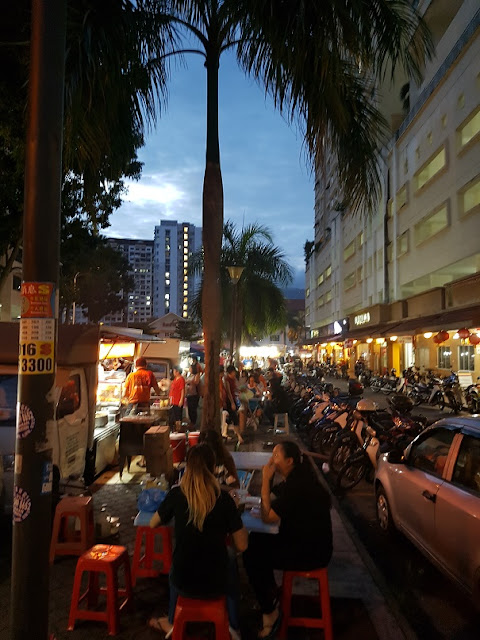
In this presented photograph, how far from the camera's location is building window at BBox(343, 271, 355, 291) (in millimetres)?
43438

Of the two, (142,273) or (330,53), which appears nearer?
(330,53)

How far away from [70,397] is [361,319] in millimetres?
30863

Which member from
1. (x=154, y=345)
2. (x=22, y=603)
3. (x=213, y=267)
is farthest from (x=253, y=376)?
(x=22, y=603)

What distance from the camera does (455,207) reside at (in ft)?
69.1

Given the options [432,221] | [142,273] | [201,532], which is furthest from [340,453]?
[142,273]

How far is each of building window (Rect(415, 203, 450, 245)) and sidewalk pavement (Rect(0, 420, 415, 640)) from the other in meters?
21.4

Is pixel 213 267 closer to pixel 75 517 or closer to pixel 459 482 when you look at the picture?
pixel 75 517

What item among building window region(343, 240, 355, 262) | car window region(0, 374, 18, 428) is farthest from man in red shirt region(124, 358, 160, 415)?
building window region(343, 240, 355, 262)

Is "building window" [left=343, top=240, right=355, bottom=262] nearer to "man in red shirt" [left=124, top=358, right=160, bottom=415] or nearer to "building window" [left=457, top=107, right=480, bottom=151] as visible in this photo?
"building window" [left=457, top=107, right=480, bottom=151]

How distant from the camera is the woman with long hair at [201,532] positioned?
3.16 metres

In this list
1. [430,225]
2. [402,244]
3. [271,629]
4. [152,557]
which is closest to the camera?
[271,629]

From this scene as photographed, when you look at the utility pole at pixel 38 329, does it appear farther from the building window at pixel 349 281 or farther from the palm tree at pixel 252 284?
the building window at pixel 349 281

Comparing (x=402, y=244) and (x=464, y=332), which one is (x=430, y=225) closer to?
(x=402, y=244)

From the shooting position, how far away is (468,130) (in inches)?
814
